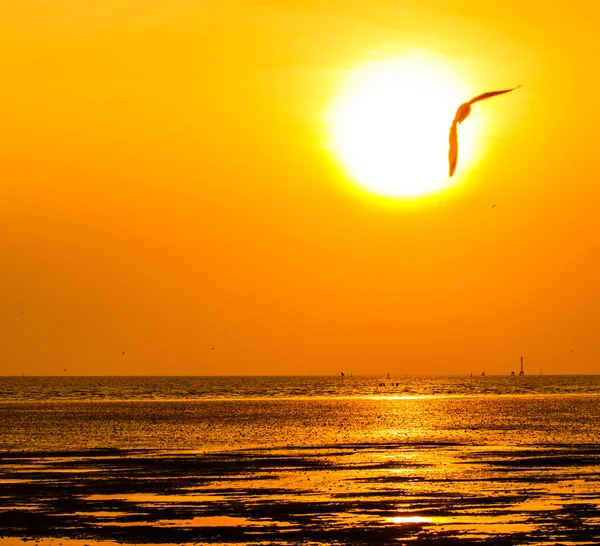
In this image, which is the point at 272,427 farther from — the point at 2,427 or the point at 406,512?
the point at 406,512

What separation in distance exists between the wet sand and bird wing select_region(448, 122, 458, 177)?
895cm

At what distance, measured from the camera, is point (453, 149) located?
2708 cm

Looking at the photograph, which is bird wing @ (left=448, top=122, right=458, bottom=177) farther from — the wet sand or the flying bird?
the wet sand

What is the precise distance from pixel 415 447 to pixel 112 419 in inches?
1684

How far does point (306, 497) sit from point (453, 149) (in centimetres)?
1432

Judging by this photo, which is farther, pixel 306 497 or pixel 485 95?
pixel 306 497

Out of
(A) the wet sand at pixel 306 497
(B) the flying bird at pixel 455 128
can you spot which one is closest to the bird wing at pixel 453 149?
(B) the flying bird at pixel 455 128

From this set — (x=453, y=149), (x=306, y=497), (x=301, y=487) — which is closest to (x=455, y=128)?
(x=453, y=149)

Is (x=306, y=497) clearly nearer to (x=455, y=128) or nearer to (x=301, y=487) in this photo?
(x=301, y=487)

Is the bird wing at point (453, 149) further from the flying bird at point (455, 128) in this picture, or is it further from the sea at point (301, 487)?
the sea at point (301, 487)

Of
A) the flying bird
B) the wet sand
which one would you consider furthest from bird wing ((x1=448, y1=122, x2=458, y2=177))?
the wet sand

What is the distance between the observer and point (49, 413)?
11156 centimetres

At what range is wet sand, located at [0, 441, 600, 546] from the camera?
29.9 meters

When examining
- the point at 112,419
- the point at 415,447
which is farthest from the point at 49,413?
the point at 415,447
